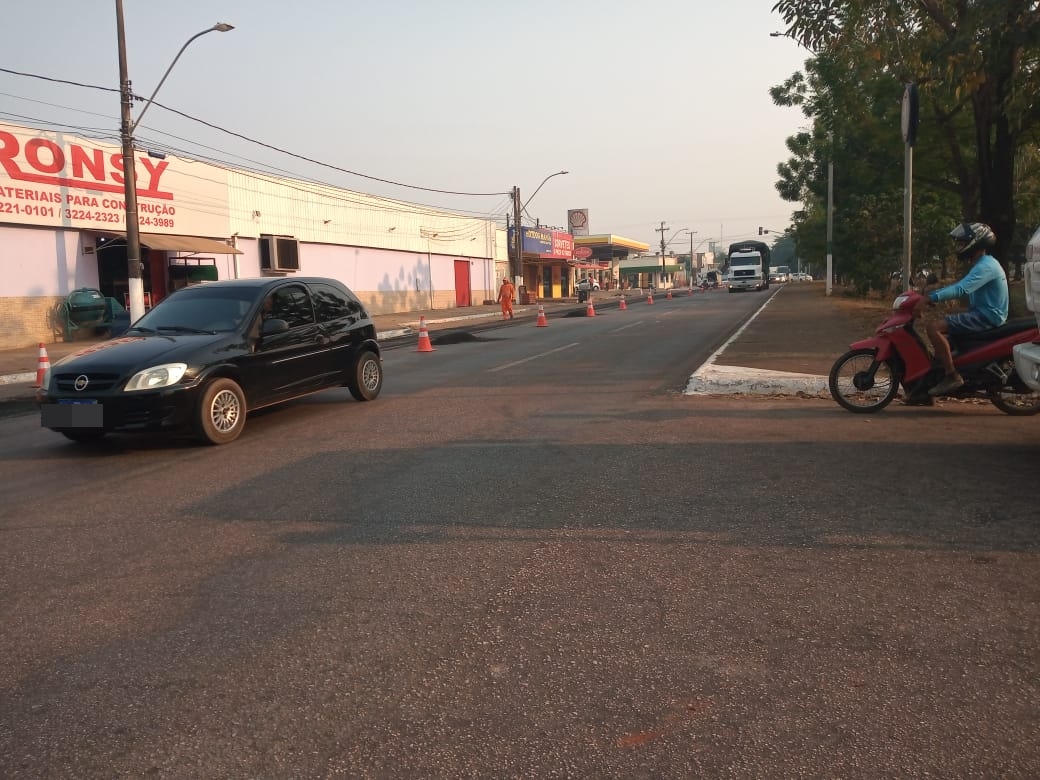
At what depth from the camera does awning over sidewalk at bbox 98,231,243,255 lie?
25042mm

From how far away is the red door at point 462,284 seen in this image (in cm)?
4981

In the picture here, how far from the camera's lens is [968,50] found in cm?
1183

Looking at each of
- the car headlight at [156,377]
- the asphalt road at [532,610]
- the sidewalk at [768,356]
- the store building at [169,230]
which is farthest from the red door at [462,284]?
the asphalt road at [532,610]

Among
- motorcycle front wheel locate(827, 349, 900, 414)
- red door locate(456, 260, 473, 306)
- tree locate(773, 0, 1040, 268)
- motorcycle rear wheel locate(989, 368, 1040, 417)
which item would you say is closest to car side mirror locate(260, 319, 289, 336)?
motorcycle front wheel locate(827, 349, 900, 414)

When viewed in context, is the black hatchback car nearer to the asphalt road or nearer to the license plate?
the license plate

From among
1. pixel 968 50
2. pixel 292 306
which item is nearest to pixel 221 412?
pixel 292 306

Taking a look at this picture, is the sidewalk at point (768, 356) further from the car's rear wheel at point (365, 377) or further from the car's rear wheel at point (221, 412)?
the car's rear wheel at point (221, 412)

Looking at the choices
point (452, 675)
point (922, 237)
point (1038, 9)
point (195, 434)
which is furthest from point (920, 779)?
point (922, 237)

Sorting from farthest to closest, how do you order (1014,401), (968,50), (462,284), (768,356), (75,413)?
1. (462,284)
2. (768,356)
3. (968,50)
4. (1014,401)
5. (75,413)

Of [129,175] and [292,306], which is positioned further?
[129,175]

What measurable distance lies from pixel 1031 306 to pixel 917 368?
7.59 ft

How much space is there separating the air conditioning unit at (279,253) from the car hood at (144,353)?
24.5m

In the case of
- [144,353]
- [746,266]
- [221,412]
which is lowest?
[221,412]

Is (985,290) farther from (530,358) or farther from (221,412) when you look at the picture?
(530,358)
